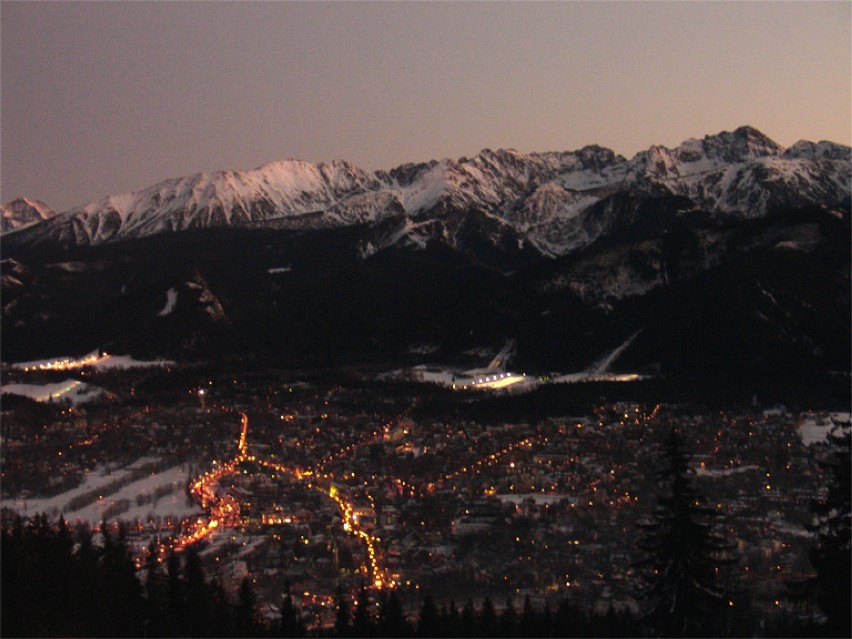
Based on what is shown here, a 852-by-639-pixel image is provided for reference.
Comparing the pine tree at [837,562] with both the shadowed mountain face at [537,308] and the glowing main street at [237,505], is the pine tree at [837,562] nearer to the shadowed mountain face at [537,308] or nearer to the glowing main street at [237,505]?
the glowing main street at [237,505]

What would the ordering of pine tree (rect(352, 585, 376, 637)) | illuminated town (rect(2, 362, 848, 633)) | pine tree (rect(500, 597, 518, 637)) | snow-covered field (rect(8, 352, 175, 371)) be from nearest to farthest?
pine tree (rect(352, 585, 376, 637)), pine tree (rect(500, 597, 518, 637)), illuminated town (rect(2, 362, 848, 633)), snow-covered field (rect(8, 352, 175, 371))

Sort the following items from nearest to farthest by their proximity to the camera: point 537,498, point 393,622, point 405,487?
point 393,622 → point 537,498 → point 405,487

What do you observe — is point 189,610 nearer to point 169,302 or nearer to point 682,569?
point 682,569

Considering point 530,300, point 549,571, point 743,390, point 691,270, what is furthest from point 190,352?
point 549,571

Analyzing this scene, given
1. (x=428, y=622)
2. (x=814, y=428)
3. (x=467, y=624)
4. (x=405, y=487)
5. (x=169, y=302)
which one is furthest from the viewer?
(x=169, y=302)

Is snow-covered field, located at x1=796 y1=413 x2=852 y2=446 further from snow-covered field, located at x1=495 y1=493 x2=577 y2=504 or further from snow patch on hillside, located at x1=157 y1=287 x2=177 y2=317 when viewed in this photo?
snow patch on hillside, located at x1=157 y1=287 x2=177 y2=317

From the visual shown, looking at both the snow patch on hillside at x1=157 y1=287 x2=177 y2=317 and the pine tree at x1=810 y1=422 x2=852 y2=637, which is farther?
the snow patch on hillside at x1=157 y1=287 x2=177 y2=317

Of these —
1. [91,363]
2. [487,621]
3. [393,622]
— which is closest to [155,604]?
[393,622]

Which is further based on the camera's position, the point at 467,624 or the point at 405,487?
the point at 405,487

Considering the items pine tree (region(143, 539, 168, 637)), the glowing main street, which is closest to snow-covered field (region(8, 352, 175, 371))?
the glowing main street

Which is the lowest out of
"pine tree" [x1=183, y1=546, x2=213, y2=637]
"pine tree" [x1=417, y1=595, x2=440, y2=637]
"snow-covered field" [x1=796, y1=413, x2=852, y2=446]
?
"pine tree" [x1=417, y1=595, x2=440, y2=637]

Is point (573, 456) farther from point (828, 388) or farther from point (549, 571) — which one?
point (828, 388)
